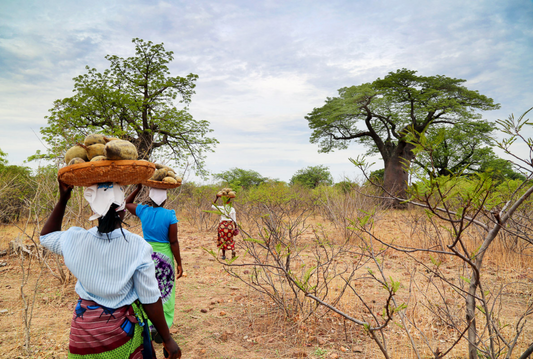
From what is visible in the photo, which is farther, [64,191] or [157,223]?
[157,223]

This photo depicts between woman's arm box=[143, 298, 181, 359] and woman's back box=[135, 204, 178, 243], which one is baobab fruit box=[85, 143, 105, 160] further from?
woman's back box=[135, 204, 178, 243]

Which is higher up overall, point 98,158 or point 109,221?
point 98,158

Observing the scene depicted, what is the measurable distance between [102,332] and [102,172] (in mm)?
708

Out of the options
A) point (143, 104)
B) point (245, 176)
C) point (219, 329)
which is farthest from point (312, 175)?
point (219, 329)

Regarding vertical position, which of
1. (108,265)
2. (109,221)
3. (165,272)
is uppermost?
(109,221)

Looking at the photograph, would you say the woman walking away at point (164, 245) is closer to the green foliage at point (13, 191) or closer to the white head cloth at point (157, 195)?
the white head cloth at point (157, 195)

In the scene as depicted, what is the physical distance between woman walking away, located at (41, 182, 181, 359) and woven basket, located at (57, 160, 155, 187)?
5 centimetres

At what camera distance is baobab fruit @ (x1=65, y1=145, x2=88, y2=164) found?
1.38 metres

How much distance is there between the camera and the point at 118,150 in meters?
1.34

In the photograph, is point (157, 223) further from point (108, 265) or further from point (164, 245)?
point (108, 265)

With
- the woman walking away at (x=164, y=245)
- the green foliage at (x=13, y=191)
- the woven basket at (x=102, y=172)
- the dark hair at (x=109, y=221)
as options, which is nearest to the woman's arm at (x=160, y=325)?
the dark hair at (x=109, y=221)

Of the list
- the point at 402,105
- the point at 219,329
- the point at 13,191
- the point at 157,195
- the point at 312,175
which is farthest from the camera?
the point at 312,175

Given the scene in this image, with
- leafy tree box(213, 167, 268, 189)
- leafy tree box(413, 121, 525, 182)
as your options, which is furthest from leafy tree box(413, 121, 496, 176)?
leafy tree box(213, 167, 268, 189)

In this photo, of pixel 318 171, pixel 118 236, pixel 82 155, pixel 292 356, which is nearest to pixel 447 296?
pixel 292 356
